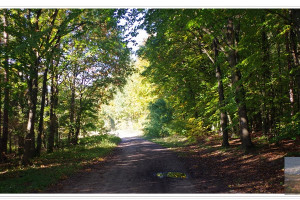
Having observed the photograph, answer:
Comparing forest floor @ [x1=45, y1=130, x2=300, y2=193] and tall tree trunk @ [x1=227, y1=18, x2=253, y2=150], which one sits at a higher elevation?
tall tree trunk @ [x1=227, y1=18, x2=253, y2=150]

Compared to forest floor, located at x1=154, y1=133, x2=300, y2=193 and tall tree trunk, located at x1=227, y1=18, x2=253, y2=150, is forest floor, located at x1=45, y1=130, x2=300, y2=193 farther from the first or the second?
tall tree trunk, located at x1=227, y1=18, x2=253, y2=150

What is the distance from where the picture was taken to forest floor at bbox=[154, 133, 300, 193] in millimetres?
5668

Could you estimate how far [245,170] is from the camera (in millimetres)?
7445

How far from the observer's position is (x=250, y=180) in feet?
20.7

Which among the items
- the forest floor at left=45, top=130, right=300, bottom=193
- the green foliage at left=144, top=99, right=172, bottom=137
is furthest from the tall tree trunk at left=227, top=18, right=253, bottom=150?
the green foliage at left=144, top=99, right=172, bottom=137

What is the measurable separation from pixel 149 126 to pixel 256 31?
2011 centimetres

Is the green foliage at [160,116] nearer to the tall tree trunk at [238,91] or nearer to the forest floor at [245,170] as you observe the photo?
the forest floor at [245,170]

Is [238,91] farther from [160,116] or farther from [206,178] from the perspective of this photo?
[160,116]

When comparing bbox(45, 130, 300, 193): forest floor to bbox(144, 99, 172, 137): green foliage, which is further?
bbox(144, 99, 172, 137): green foliage
